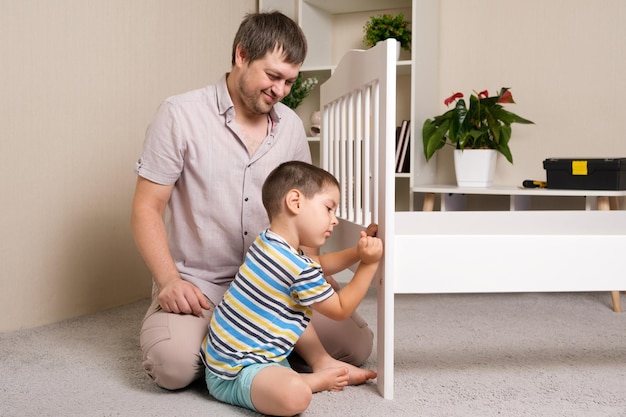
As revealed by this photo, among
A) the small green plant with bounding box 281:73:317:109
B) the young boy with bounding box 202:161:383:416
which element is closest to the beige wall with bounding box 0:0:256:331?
the small green plant with bounding box 281:73:317:109

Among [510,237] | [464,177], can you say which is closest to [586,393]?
[510,237]

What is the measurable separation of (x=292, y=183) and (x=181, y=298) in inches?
13.7

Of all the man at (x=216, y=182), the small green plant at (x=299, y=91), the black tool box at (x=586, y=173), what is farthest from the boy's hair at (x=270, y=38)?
the small green plant at (x=299, y=91)

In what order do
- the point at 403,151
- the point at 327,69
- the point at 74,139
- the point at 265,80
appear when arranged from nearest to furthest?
the point at 265,80 < the point at 74,139 < the point at 403,151 < the point at 327,69

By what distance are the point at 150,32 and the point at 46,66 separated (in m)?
0.52

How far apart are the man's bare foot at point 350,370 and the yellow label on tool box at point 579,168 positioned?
1.29 metres

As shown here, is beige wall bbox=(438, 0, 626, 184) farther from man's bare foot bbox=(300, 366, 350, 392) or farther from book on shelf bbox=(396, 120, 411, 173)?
man's bare foot bbox=(300, 366, 350, 392)

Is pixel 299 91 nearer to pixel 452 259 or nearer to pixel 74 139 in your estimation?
pixel 74 139

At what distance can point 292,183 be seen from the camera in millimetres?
1257

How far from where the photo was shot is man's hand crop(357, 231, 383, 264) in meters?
1.25

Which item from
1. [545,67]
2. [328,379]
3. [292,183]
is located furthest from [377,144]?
[545,67]

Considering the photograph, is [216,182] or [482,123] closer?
[216,182]

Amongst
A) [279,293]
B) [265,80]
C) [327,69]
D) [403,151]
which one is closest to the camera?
[279,293]

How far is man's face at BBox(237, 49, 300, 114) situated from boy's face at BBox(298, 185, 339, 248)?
31cm
